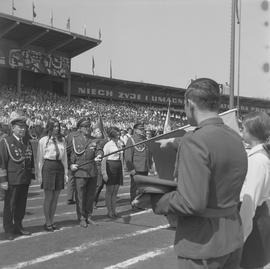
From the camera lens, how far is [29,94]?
38188 millimetres

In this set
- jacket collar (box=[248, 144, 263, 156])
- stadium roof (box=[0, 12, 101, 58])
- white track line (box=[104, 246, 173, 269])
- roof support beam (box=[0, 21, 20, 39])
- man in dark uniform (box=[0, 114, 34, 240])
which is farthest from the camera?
stadium roof (box=[0, 12, 101, 58])

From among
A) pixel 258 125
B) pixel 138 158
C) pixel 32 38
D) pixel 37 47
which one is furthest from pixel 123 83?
pixel 258 125

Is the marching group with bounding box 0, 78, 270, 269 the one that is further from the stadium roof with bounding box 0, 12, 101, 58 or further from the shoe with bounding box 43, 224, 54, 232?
the stadium roof with bounding box 0, 12, 101, 58

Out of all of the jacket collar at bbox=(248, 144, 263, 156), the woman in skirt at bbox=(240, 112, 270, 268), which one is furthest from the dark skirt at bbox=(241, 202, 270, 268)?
the jacket collar at bbox=(248, 144, 263, 156)

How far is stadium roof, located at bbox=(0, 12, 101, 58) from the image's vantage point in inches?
1431

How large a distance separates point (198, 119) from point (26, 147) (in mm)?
5206

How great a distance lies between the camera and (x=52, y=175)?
298 inches

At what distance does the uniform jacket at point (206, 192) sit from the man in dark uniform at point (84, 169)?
5.51 meters

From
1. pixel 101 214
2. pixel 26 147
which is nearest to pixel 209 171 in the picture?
pixel 26 147

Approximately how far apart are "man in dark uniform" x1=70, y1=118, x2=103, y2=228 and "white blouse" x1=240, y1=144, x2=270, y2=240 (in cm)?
498

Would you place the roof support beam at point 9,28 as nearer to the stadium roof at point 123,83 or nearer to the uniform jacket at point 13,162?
the stadium roof at point 123,83

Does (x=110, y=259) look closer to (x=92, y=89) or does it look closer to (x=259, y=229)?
(x=259, y=229)

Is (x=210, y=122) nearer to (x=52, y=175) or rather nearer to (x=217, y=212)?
(x=217, y=212)

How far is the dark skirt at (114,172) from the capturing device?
9097mm
